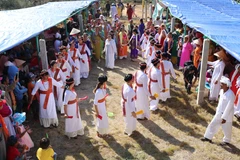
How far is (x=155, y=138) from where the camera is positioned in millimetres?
6770

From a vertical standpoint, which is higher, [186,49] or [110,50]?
[186,49]

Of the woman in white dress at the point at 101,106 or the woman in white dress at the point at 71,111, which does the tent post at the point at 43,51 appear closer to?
the woman in white dress at the point at 71,111

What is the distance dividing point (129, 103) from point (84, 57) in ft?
14.5

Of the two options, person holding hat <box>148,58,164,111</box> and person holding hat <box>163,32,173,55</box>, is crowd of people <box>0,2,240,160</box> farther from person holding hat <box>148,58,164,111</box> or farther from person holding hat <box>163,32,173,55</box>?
person holding hat <box>163,32,173,55</box>

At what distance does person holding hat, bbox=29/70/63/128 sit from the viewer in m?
6.59

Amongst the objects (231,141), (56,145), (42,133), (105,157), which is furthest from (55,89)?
(231,141)

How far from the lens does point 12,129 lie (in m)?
5.71

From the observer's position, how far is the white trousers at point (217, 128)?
609cm

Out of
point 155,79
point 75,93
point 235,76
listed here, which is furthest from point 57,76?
point 235,76

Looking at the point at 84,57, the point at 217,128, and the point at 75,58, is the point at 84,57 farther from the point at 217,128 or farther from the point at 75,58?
the point at 217,128

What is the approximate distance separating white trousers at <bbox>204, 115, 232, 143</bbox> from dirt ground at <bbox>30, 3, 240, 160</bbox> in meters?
0.21

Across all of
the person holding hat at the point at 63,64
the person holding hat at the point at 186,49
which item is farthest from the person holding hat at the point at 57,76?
the person holding hat at the point at 186,49

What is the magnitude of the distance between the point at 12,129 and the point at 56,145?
115 centimetres

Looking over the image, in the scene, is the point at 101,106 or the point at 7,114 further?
the point at 101,106
